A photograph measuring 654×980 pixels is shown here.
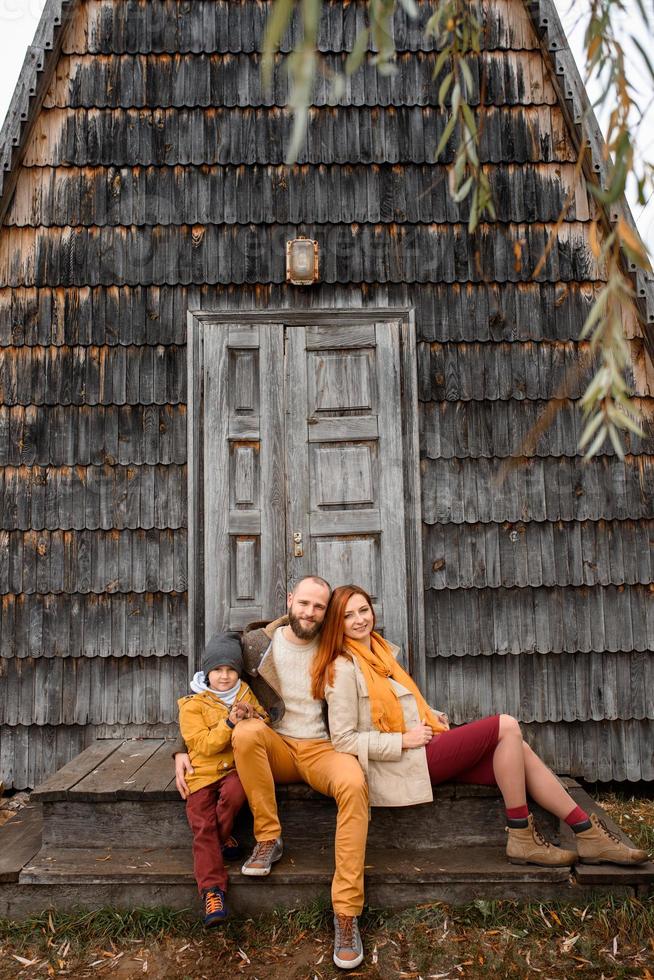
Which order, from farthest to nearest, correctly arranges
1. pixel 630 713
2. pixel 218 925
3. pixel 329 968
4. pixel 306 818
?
pixel 630 713, pixel 306 818, pixel 218 925, pixel 329 968

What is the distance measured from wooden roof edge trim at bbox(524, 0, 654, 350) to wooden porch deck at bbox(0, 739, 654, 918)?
2788mm

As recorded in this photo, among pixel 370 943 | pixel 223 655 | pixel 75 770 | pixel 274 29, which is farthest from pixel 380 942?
pixel 274 29

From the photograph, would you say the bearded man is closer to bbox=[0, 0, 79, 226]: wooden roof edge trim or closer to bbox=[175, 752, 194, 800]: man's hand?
bbox=[175, 752, 194, 800]: man's hand

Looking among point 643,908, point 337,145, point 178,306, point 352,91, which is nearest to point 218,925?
point 643,908

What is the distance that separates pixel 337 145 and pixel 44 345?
2.12 metres

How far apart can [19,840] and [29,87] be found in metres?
4.04

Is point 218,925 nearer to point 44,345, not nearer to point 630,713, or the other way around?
point 630,713

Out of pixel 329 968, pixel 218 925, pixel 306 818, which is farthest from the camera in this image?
pixel 306 818

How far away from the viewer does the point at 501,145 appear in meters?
4.42

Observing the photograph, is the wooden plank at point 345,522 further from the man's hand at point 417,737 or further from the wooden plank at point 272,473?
the man's hand at point 417,737

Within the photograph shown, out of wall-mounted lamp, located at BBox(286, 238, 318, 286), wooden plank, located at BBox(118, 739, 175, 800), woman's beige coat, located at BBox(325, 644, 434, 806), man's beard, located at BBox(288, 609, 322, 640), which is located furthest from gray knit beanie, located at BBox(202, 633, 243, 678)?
wall-mounted lamp, located at BBox(286, 238, 318, 286)

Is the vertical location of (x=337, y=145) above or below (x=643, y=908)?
above

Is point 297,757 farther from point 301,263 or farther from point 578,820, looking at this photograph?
point 301,263

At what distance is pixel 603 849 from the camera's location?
289cm
